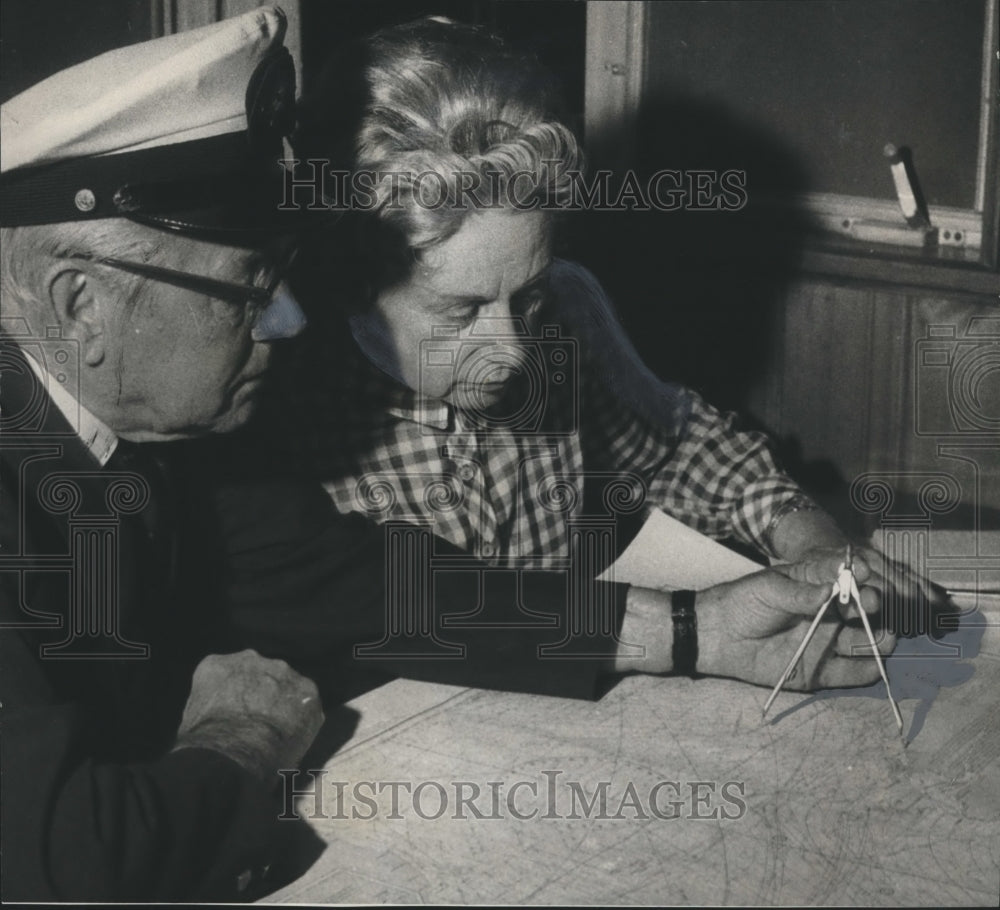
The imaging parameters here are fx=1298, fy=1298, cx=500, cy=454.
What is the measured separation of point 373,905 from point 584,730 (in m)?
0.37

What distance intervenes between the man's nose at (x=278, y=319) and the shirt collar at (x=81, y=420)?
191mm

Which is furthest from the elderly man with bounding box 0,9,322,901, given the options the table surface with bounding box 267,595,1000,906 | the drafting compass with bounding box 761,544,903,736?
the drafting compass with bounding box 761,544,903,736

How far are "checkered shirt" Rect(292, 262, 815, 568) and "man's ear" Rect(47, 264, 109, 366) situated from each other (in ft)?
1.76

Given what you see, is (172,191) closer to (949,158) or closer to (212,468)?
(212,468)

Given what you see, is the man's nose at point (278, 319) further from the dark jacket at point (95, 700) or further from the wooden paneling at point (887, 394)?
the wooden paneling at point (887, 394)

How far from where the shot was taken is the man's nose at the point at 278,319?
4.65ft

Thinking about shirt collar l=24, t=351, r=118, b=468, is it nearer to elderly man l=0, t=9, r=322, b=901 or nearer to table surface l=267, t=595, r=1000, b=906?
elderly man l=0, t=9, r=322, b=901

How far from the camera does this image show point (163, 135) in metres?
1.31

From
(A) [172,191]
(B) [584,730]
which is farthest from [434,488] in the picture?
(A) [172,191]

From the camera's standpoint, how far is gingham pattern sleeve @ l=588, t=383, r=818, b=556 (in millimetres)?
2186

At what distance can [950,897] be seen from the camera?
4.05ft

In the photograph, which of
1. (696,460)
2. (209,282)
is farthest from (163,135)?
(696,460)

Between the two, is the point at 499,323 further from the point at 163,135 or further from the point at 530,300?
the point at 163,135

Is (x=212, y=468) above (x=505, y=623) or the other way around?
above
